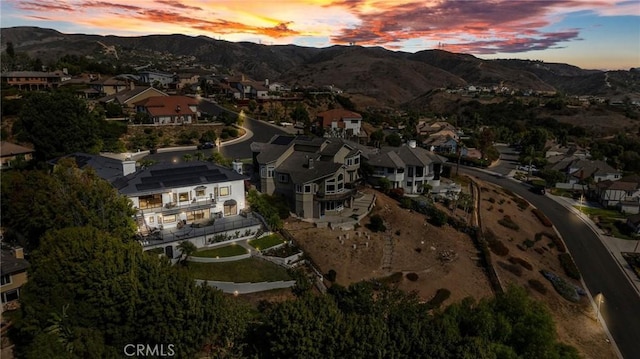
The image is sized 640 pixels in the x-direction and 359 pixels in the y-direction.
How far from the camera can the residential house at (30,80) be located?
98812mm

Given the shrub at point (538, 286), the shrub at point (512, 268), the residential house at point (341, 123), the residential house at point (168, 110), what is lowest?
the shrub at point (538, 286)

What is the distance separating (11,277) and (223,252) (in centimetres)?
1665

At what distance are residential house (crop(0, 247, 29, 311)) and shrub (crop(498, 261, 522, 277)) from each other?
48.8 m

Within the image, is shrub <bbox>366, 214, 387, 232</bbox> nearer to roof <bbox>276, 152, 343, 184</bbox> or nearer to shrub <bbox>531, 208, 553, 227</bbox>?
roof <bbox>276, 152, 343, 184</bbox>

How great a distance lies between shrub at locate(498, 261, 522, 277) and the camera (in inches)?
1987

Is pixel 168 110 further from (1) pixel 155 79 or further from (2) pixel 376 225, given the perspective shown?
(2) pixel 376 225

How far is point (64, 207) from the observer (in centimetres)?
3672

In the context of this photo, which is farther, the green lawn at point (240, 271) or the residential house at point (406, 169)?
the residential house at point (406, 169)

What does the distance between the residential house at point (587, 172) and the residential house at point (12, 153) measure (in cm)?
9852

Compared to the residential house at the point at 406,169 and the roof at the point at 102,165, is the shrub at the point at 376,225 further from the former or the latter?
the roof at the point at 102,165

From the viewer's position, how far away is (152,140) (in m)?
70.4

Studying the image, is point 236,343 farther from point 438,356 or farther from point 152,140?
point 152,140

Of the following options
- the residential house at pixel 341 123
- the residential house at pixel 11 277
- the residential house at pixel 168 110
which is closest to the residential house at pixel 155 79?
the residential house at pixel 168 110

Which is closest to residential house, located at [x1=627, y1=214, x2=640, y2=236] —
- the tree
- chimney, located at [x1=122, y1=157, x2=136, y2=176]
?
chimney, located at [x1=122, y1=157, x2=136, y2=176]
